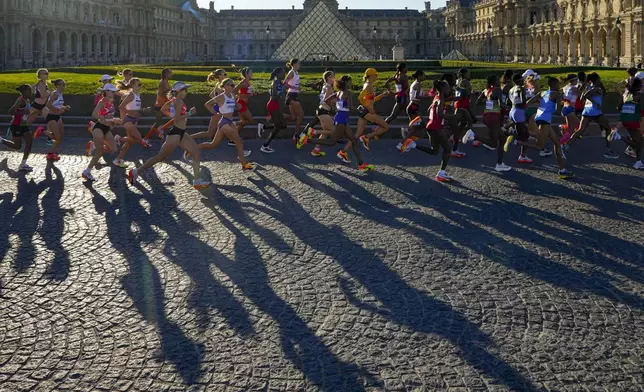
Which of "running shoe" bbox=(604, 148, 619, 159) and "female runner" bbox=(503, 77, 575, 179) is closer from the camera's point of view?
"female runner" bbox=(503, 77, 575, 179)

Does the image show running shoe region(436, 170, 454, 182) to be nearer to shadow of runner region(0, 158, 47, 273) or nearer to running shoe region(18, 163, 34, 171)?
shadow of runner region(0, 158, 47, 273)

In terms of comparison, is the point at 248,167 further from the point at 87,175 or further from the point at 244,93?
the point at 87,175

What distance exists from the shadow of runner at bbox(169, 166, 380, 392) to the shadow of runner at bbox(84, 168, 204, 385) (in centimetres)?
63

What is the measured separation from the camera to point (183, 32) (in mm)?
102188

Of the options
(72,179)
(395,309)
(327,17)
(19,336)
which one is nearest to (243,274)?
(395,309)

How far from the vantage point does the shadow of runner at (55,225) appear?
6.15 metres

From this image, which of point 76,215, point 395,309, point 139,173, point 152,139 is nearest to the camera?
→ point 395,309

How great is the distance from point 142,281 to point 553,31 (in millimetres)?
75862

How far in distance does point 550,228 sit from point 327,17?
46959 mm

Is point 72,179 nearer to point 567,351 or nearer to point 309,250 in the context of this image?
point 309,250

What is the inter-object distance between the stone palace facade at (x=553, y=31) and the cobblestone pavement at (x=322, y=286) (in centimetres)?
5032

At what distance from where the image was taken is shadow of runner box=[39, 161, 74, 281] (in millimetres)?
6152

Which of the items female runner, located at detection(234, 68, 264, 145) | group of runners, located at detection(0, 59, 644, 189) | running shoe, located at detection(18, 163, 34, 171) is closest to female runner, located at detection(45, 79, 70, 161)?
group of runners, located at detection(0, 59, 644, 189)

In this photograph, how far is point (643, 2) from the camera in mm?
53125
